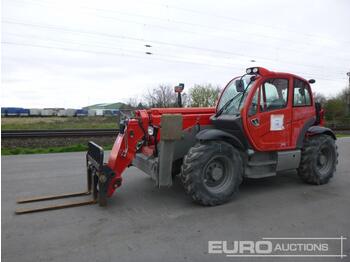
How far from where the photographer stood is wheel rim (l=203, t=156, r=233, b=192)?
4.91m

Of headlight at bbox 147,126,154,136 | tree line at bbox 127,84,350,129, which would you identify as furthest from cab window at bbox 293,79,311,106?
tree line at bbox 127,84,350,129

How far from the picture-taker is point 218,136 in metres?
4.96

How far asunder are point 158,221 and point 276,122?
117 inches

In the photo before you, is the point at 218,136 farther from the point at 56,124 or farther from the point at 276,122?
the point at 56,124

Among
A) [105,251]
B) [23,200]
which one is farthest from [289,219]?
[23,200]

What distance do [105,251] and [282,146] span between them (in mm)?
3928

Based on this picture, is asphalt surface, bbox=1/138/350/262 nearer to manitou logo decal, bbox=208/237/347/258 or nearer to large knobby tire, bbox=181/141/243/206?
manitou logo decal, bbox=208/237/347/258

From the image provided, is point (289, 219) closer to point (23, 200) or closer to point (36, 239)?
point (36, 239)

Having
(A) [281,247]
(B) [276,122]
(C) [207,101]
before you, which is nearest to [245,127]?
(B) [276,122]

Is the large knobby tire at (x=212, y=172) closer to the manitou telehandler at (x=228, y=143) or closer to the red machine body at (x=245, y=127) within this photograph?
the manitou telehandler at (x=228, y=143)

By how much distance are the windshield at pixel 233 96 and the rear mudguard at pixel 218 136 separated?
20.3 inches

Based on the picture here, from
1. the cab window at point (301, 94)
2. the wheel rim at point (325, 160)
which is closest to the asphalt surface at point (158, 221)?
the wheel rim at point (325, 160)

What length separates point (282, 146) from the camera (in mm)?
5734

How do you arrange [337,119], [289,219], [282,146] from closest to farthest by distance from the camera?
[289,219] < [282,146] < [337,119]
